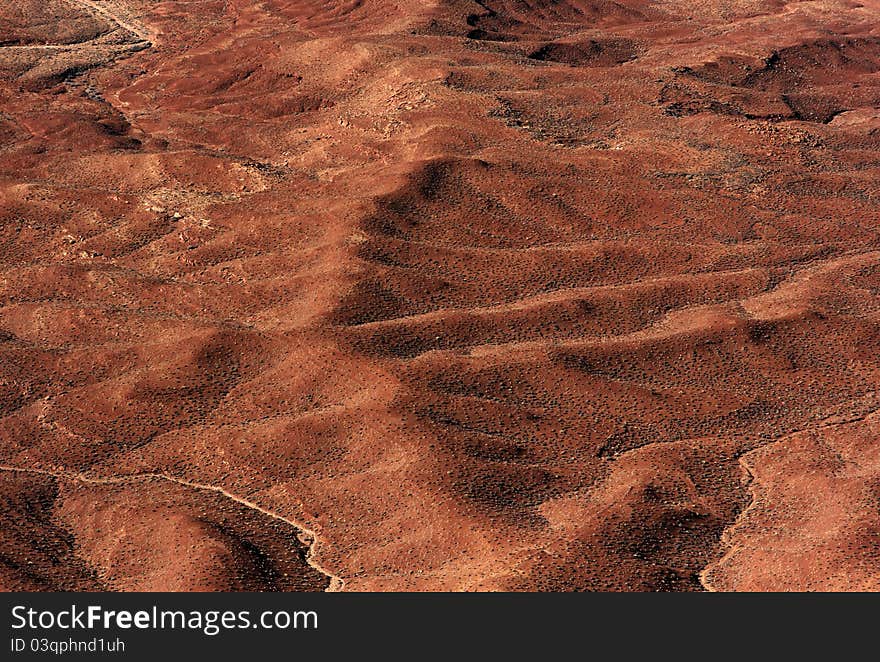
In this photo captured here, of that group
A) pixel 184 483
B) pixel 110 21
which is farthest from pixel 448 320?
pixel 110 21

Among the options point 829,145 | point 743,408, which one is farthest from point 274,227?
point 829,145

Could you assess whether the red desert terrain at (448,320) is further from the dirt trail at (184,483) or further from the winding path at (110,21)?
the winding path at (110,21)

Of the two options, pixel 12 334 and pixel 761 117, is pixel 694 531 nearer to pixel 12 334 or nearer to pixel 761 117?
pixel 12 334

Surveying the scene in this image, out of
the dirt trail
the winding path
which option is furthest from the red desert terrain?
the winding path

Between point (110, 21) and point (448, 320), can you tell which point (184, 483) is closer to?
point (448, 320)

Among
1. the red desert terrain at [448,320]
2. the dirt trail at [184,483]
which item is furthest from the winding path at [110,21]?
the dirt trail at [184,483]

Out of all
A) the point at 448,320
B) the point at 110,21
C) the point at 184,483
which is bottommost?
the point at 184,483

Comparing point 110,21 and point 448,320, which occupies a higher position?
point 110,21

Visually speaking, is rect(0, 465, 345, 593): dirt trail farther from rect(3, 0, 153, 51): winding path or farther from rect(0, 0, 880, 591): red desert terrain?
rect(3, 0, 153, 51): winding path

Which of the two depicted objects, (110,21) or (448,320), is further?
(110,21)
